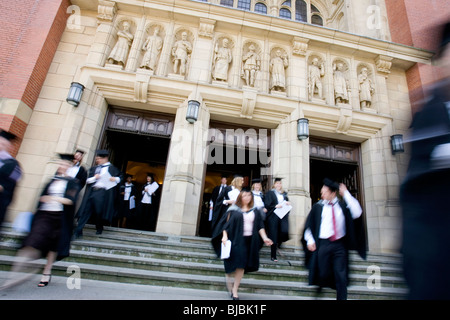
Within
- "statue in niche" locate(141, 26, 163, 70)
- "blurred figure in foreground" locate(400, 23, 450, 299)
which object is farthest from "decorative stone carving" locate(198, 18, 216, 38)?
"blurred figure in foreground" locate(400, 23, 450, 299)

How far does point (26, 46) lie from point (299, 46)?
379 inches

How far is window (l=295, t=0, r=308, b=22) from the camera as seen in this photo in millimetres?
12750

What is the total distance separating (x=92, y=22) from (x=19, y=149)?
5344 millimetres

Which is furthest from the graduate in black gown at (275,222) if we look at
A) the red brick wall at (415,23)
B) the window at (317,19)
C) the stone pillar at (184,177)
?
the window at (317,19)

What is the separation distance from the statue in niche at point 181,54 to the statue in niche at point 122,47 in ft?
5.46

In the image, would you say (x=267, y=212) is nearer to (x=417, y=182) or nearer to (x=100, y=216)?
(x=100, y=216)

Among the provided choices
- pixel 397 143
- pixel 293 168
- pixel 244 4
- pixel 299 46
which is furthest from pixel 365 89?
pixel 244 4

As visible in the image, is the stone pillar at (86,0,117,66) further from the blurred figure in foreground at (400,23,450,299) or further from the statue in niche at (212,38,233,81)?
the blurred figure in foreground at (400,23,450,299)

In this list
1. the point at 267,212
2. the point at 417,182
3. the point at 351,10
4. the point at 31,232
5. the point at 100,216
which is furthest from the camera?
the point at 351,10

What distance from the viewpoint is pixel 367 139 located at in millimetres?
8992

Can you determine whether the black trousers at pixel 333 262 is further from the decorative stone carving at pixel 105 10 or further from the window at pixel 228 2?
the window at pixel 228 2

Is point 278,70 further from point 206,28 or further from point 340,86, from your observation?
point 206,28

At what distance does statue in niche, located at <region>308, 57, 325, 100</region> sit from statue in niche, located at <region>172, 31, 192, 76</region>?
4815 millimetres
